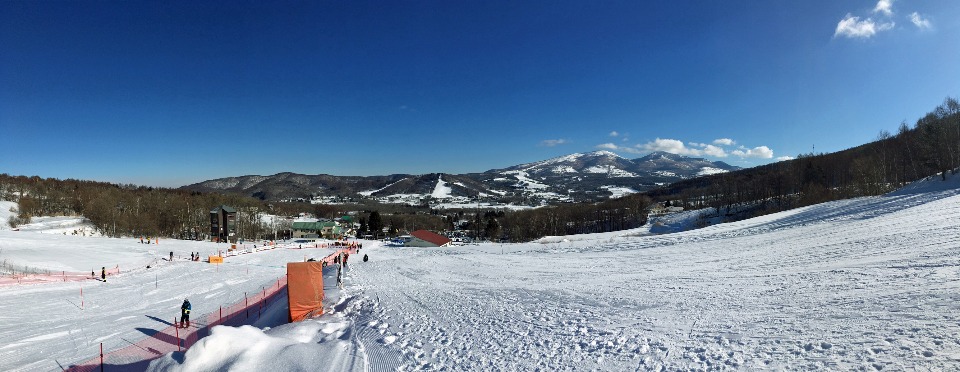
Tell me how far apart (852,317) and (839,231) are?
20986 mm

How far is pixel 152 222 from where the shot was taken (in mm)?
81750

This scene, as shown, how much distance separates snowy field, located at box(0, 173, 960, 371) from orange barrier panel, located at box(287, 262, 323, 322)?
3.43 ft

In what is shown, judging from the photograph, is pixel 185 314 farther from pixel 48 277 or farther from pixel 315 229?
pixel 315 229

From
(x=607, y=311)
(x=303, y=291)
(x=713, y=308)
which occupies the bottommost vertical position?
(x=607, y=311)

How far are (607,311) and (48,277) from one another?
36.0 meters

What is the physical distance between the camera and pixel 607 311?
13.6 m

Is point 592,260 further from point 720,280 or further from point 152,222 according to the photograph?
point 152,222

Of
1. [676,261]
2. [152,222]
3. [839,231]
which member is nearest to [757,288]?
[676,261]

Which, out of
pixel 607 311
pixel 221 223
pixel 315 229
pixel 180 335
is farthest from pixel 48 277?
pixel 315 229

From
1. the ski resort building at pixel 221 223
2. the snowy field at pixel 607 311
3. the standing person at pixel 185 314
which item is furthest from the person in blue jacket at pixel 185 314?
the ski resort building at pixel 221 223

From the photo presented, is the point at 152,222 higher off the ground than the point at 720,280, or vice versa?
the point at 152,222

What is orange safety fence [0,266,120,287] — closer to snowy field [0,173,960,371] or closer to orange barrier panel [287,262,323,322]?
snowy field [0,173,960,371]

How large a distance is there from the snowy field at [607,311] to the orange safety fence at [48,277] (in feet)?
6.09

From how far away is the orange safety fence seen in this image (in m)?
25.8
